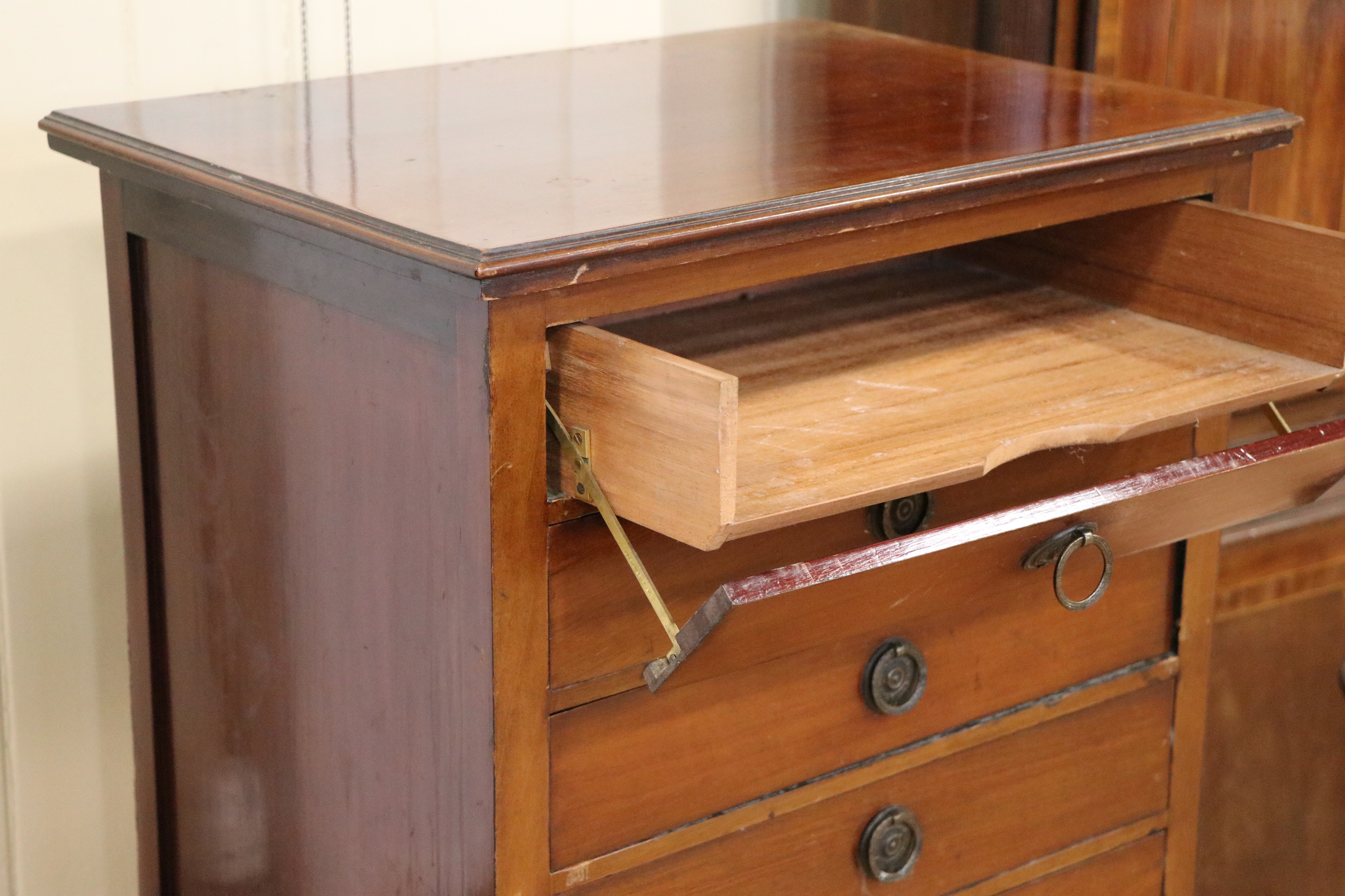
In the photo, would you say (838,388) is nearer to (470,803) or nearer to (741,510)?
(741,510)

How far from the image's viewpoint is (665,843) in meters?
1.14

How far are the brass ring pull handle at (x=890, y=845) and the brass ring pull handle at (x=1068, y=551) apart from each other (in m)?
0.26

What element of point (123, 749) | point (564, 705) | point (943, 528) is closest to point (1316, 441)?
point (943, 528)

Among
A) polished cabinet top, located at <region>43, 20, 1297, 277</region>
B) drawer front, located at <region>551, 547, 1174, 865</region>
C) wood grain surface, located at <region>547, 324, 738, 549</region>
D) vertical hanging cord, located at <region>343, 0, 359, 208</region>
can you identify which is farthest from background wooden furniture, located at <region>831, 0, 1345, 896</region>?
wood grain surface, located at <region>547, 324, 738, 549</region>

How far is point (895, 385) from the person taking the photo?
4.00ft

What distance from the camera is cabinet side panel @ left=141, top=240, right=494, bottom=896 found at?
101 centimetres

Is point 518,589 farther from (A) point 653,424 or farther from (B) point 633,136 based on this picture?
(B) point 633,136

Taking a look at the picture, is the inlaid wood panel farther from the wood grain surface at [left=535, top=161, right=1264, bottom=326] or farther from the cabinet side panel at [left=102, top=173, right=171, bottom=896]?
the cabinet side panel at [left=102, top=173, right=171, bottom=896]

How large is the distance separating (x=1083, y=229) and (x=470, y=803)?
76 cm

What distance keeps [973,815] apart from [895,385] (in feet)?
1.28

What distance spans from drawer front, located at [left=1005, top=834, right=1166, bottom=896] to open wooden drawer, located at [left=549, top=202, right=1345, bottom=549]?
48 cm

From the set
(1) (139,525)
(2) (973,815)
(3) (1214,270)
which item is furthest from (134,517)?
(3) (1214,270)

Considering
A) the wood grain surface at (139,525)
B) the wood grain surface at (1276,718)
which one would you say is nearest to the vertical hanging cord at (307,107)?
the wood grain surface at (139,525)

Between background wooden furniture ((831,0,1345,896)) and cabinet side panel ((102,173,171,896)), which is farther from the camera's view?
background wooden furniture ((831,0,1345,896))
